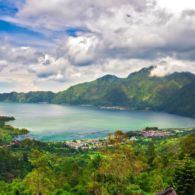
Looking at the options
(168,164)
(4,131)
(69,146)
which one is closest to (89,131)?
(4,131)

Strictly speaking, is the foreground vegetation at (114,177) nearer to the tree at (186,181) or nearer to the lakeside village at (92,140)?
the tree at (186,181)

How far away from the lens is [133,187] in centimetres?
Result: 4750

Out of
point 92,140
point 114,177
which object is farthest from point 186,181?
point 92,140

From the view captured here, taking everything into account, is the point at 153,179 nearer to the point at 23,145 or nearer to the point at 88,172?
the point at 88,172

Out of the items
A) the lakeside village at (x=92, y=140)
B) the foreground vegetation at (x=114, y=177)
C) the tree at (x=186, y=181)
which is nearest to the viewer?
the tree at (x=186, y=181)

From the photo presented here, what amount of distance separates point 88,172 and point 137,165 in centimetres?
751

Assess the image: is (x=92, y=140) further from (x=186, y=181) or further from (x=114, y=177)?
(x=186, y=181)

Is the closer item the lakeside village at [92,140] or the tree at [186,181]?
the tree at [186,181]

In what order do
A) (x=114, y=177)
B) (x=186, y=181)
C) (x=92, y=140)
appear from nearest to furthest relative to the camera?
1. (x=186, y=181)
2. (x=114, y=177)
3. (x=92, y=140)

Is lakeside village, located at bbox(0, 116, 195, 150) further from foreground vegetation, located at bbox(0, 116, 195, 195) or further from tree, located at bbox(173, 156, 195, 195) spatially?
tree, located at bbox(173, 156, 195, 195)

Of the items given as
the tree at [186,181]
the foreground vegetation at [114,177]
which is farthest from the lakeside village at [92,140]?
the tree at [186,181]

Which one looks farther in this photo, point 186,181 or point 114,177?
point 114,177

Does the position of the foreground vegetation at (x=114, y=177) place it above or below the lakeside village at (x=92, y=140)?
above

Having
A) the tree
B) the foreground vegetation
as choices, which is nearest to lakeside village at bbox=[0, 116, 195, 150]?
the foreground vegetation
